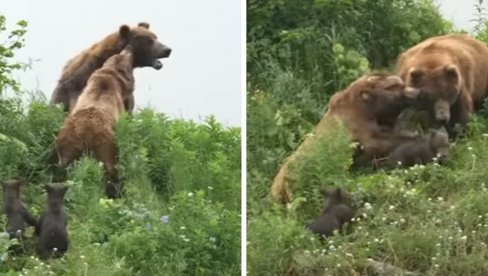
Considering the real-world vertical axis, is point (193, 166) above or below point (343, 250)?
above

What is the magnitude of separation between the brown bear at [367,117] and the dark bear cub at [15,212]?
117 cm

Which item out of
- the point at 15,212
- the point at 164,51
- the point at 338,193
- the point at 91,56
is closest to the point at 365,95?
the point at 338,193

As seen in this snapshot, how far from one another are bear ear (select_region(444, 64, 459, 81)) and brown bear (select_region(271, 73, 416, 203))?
0.62 ft

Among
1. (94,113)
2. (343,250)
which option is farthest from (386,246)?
(94,113)

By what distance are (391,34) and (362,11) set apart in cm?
18

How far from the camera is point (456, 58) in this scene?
477 centimetres

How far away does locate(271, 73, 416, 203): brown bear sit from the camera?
468 cm

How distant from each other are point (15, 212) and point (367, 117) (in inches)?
67.9

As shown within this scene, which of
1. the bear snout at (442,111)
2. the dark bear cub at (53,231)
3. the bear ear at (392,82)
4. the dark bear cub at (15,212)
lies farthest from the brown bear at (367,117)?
the dark bear cub at (15,212)

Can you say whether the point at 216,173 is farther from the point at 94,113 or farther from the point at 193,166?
the point at 94,113

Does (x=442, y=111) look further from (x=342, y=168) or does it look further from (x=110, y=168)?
(x=110, y=168)

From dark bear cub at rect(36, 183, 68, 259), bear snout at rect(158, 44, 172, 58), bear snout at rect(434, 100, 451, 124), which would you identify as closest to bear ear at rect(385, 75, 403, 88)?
bear snout at rect(434, 100, 451, 124)

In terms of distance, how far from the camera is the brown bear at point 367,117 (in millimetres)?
4684

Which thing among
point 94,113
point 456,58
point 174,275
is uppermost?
point 456,58
